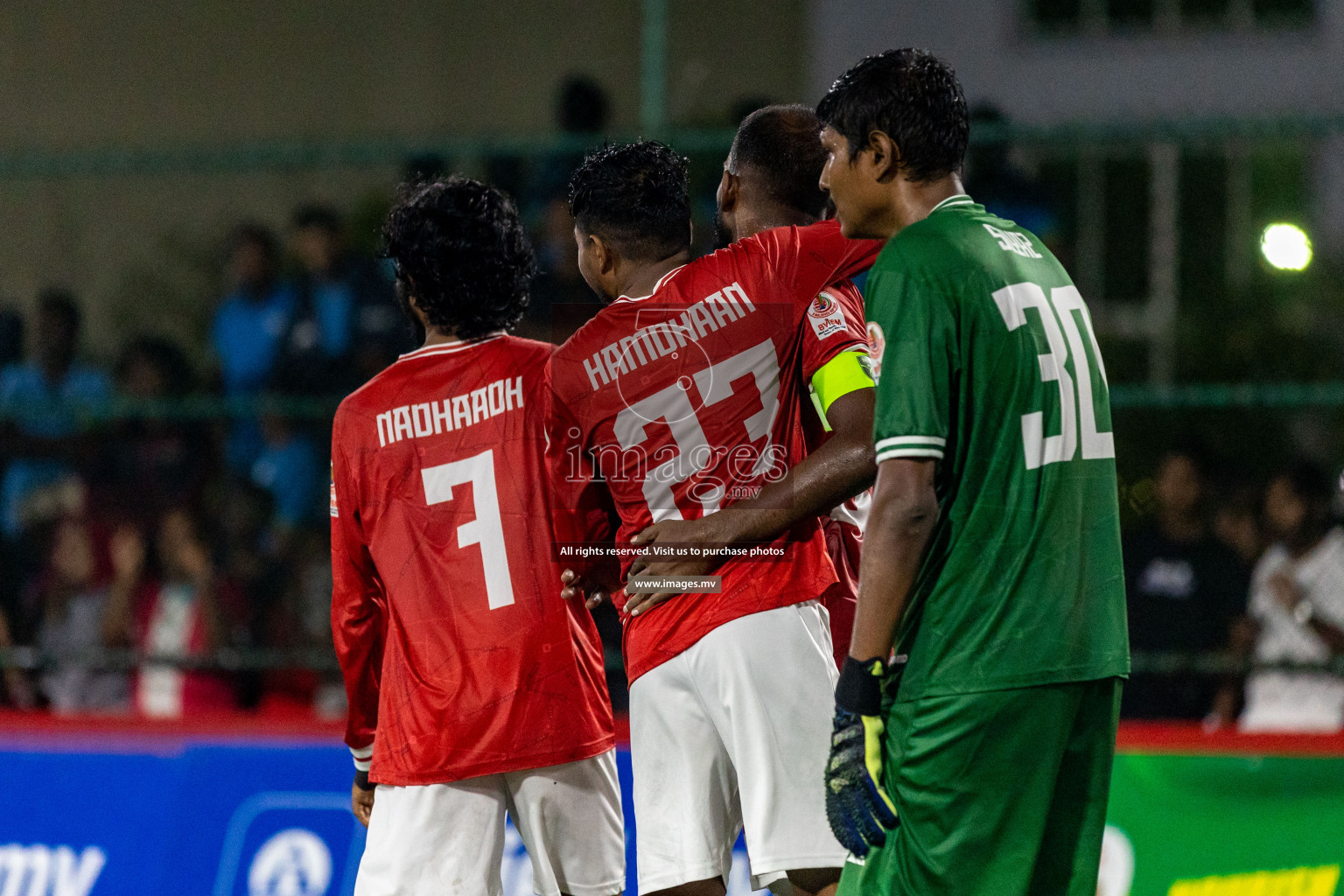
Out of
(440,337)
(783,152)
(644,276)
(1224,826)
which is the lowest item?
(1224,826)

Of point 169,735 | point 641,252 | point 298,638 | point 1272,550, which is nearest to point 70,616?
point 298,638

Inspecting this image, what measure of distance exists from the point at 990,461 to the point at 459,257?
1525mm

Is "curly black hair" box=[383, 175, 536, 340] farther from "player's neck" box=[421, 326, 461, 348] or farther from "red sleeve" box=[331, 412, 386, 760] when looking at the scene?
"red sleeve" box=[331, 412, 386, 760]

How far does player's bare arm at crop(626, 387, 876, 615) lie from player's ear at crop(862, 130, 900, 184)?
527mm

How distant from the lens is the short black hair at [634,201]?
3438 mm

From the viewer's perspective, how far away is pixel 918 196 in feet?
9.49

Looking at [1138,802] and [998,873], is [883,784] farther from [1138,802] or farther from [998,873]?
[1138,802]

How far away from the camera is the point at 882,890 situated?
2686mm

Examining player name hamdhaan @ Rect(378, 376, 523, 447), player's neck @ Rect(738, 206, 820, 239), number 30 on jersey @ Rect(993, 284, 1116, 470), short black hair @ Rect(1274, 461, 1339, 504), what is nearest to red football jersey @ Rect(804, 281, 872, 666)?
player's neck @ Rect(738, 206, 820, 239)

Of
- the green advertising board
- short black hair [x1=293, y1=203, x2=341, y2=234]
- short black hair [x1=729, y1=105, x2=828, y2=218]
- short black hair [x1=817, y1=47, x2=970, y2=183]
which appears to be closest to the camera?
short black hair [x1=817, y1=47, x2=970, y2=183]

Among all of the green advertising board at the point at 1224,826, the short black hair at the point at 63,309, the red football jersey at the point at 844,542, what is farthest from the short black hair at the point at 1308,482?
the short black hair at the point at 63,309

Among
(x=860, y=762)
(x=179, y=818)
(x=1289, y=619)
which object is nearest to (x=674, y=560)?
(x=860, y=762)

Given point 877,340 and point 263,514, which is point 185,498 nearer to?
point 263,514

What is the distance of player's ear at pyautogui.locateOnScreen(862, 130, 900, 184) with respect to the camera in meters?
2.87
